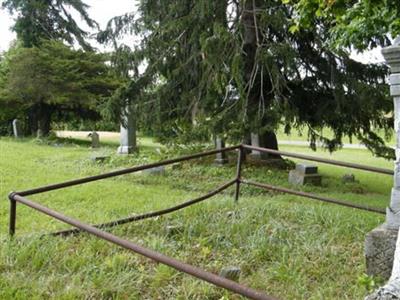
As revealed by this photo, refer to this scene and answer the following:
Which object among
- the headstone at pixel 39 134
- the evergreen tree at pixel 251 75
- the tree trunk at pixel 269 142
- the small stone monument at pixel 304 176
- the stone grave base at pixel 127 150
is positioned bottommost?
the small stone monument at pixel 304 176

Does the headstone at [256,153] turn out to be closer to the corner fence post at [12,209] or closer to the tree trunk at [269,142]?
the tree trunk at [269,142]

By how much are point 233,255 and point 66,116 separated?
16.9 meters

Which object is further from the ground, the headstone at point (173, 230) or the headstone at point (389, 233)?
the headstone at point (389, 233)

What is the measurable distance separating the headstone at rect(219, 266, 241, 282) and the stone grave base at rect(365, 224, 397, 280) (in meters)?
0.82

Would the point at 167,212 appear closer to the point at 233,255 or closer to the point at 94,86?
the point at 233,255

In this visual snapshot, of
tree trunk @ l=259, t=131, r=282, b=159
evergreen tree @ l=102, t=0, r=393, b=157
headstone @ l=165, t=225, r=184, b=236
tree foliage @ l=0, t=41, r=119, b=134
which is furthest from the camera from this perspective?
tree foliage @ l=0, t=41, r=119, b=134

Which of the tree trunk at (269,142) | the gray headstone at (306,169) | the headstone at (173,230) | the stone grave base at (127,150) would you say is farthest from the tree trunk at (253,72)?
the headstone at (173,230)

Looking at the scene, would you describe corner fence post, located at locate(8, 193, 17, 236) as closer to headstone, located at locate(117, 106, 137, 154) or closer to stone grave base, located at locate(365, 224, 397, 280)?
stone grave base, located at locate(365, 224, 397, 280)

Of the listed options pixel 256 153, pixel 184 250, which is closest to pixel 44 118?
pixel 256 153

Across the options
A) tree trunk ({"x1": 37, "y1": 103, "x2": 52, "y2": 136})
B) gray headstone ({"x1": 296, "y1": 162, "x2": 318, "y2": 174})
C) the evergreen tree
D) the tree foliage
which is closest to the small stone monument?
gray headstone ({"x1": 296, "y1": 162, "x2": 318, "y2": 174})

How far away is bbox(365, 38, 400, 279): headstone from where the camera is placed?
8.92 feet

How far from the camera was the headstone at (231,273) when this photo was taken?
8.89ft

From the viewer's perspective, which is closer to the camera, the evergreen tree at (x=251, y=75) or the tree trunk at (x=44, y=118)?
the evergreen tree at (x=251, y=75)

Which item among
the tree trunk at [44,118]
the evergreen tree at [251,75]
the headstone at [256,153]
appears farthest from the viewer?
the tree trunk at [44,118]
